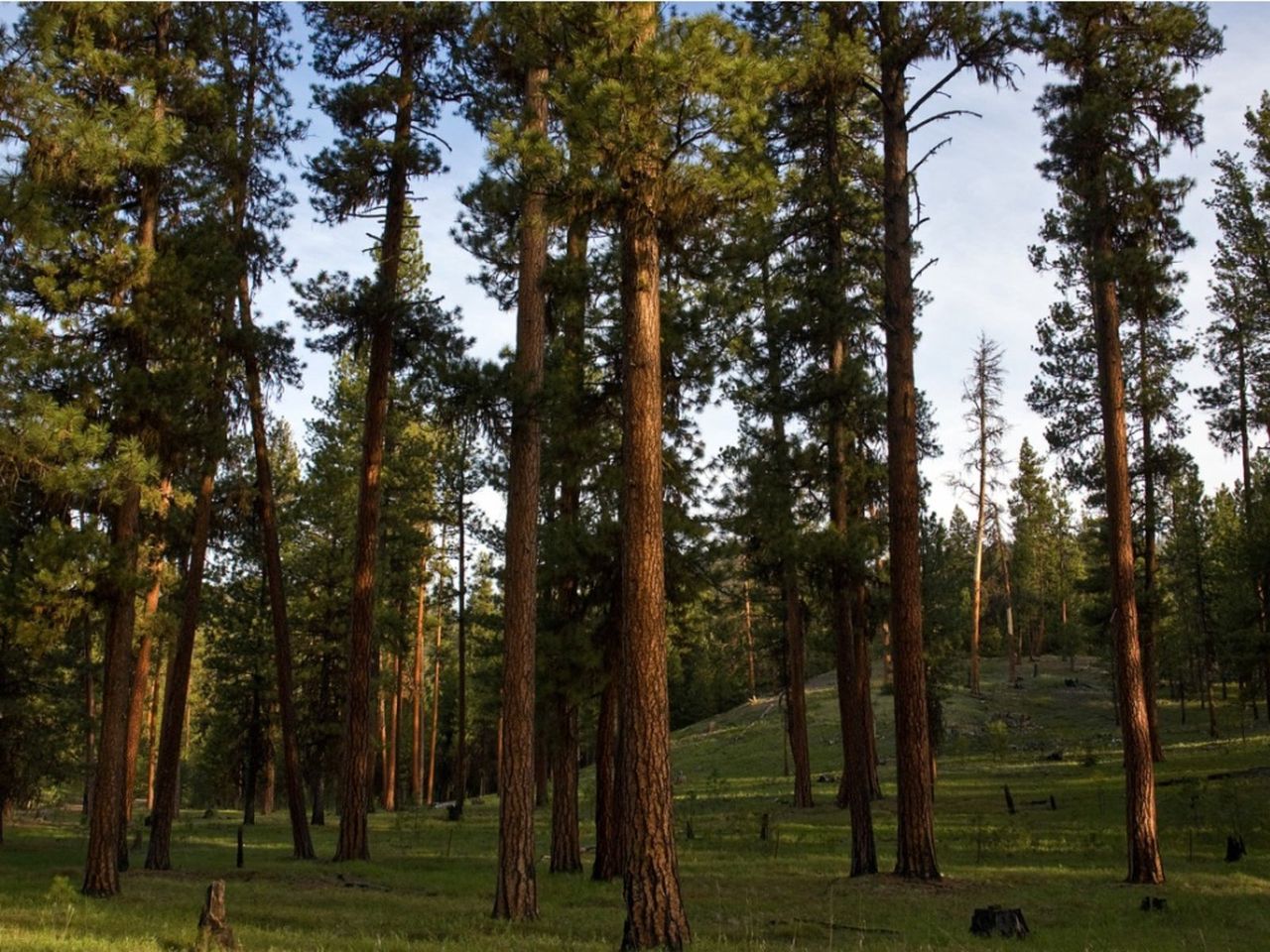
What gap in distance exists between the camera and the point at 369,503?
67.5ft

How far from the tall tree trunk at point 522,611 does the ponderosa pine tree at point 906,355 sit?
5706 millimetres

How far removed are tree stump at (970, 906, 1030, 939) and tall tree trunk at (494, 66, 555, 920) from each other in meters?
5.37

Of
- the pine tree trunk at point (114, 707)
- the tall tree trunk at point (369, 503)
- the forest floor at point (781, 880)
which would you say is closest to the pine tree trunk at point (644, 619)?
the forest floor at point (781, 880)

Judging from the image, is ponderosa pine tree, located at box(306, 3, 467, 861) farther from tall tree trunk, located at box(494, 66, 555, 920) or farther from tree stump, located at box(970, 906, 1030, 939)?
tree stump, located at box(970, 906, 1030, 939)

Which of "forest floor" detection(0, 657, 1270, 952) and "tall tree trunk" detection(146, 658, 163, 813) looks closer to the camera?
"forest floor" detection(0, 657, 1270, 952)

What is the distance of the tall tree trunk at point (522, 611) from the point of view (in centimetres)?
1236

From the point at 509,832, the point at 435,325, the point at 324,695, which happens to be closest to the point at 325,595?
the point at 324,695

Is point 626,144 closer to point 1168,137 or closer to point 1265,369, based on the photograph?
point 1168,137

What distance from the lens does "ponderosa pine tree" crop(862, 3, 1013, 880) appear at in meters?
14.7

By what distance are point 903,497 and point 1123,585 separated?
15.3 feet

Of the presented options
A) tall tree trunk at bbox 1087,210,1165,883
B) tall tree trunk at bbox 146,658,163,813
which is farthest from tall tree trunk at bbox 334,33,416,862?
tall tree trunk at bbox 146,658,163,813

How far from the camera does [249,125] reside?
20859 mm

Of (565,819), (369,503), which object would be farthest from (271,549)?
(565,819)

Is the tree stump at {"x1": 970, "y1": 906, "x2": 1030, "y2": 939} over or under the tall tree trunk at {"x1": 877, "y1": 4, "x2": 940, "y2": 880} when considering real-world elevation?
under
